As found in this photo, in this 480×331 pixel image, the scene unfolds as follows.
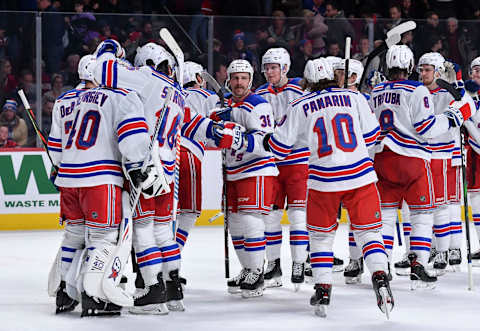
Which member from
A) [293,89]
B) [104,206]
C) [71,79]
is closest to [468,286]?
[293,89]

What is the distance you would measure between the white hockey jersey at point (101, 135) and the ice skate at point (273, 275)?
4.60 ft

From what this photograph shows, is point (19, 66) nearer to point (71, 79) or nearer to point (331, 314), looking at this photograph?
point (71, 79)

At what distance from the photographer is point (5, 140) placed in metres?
8.29

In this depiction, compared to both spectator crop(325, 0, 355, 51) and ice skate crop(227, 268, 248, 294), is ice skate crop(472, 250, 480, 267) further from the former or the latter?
spectator crop(325, 0, 355, 51)

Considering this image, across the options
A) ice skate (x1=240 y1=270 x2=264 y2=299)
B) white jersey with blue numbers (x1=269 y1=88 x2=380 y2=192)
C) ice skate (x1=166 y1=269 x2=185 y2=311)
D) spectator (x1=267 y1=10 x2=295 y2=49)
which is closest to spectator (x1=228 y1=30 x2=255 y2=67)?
spectator (x1=267 y1=10 x2=295 y2=49)

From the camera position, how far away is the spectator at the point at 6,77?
27.1 ft

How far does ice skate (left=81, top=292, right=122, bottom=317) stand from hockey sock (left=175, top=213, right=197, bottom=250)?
0.98 m

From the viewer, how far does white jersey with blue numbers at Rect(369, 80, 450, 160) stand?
528 centimetres

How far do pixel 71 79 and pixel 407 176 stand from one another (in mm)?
4010

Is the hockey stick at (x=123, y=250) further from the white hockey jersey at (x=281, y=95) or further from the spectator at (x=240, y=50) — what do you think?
the spectator at (x=240, y=50)

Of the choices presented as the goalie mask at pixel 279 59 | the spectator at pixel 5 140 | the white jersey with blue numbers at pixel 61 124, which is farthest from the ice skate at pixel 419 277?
the spectator at pixel 5 140

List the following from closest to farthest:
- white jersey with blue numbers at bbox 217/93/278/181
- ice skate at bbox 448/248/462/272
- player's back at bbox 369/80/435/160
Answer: white jersey with blue numbers at bbox 217/93/278/181
player's back at bbox 369/80/435/160
ice skate at bbox 448/248/462/272

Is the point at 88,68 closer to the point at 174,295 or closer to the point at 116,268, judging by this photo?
the point at 116,268

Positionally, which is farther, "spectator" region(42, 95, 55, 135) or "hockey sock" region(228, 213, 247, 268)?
"spectator" region(42, 95, 55, 135)
